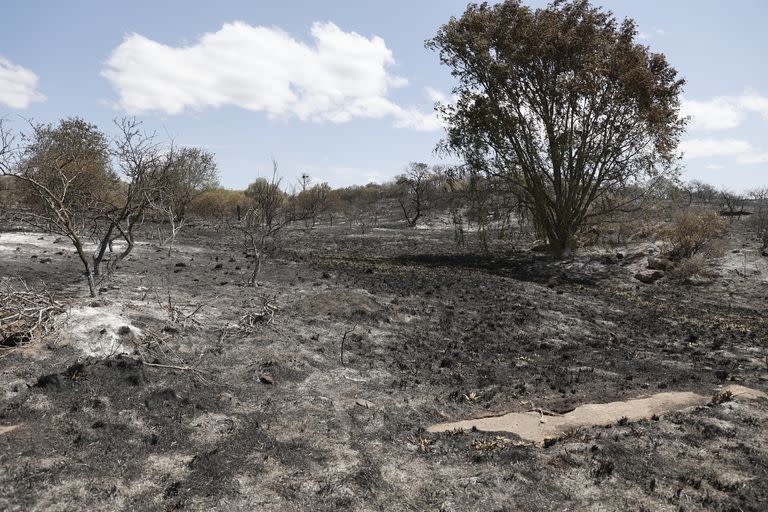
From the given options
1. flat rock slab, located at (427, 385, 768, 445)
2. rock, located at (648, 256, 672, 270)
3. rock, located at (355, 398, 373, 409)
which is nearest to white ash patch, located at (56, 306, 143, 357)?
rock, located at (355, 398, 373, 409)

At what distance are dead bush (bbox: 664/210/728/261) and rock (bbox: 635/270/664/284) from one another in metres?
2.26

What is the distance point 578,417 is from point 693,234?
1790 cm

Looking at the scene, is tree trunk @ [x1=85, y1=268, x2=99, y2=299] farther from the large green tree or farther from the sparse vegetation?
the large green tree

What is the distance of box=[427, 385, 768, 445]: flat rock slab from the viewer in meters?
5.74

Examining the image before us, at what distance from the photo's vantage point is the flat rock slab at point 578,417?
18.8 ft

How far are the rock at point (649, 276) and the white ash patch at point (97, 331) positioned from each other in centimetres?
1748

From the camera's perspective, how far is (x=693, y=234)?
20.2 meters

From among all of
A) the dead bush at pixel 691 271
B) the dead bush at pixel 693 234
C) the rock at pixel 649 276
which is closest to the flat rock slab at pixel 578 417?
the rock at pixel 649 276

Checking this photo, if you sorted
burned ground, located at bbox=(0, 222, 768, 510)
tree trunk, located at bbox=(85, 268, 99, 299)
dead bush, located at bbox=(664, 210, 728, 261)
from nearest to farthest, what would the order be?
burned ground, located at bbox=(0, 222, 768, 510) → tree trunk, located at bbox=(85, 268, 99, 299) → dead bush, located at bbox=(664, 210, 728, 261)

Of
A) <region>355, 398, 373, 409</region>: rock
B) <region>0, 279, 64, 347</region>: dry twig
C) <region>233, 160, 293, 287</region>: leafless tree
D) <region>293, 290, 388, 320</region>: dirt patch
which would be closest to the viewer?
<region>355, 398, 373, 409</region>: rock

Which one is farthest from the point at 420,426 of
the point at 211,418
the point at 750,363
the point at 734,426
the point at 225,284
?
the point at 225,284

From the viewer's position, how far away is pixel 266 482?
176 inches

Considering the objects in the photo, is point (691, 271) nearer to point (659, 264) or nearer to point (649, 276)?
point (659, 264)

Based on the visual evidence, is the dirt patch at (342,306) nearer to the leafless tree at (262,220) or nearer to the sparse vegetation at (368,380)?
the sparse vegetation at (368,380)
